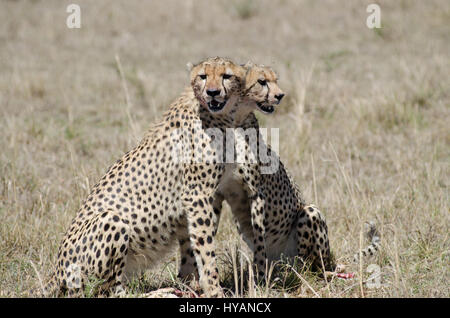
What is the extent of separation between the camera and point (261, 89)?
3.37 metres

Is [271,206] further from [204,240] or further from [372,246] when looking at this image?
[372,246]

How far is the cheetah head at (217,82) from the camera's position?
3154 millimetres

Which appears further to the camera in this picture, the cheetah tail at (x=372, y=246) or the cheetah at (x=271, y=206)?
the cheetah tail at (x=372, y=246)

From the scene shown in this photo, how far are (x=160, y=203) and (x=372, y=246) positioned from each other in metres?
1.33

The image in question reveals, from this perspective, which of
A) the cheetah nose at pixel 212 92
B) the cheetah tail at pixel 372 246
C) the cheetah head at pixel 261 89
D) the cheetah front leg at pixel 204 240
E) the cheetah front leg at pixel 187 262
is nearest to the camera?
the cheetah nose at pixel 212 92

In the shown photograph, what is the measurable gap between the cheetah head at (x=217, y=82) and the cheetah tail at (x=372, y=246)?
120 centimetres

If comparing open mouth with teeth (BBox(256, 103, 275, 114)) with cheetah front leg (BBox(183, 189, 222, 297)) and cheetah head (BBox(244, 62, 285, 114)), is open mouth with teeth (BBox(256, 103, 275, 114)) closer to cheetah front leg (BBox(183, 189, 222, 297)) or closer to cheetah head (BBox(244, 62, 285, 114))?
cheetah head (BBox(244, 62, 285, 114))

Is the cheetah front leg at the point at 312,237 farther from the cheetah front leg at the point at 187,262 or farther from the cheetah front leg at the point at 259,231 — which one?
the cheetah front leg at the point at 187,262

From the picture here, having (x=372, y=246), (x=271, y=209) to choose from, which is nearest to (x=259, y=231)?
(x=271, y=209)

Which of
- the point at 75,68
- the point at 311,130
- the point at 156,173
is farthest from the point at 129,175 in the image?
the point at 75,68

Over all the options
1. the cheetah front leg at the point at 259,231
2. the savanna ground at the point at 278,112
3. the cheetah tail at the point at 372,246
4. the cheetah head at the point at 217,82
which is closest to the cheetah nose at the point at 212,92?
the cheetah head at the point at 217,82

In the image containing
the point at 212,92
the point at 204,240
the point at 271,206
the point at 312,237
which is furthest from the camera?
the point at 312,237

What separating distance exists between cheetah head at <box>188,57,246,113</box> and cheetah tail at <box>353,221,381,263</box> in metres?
1.20
